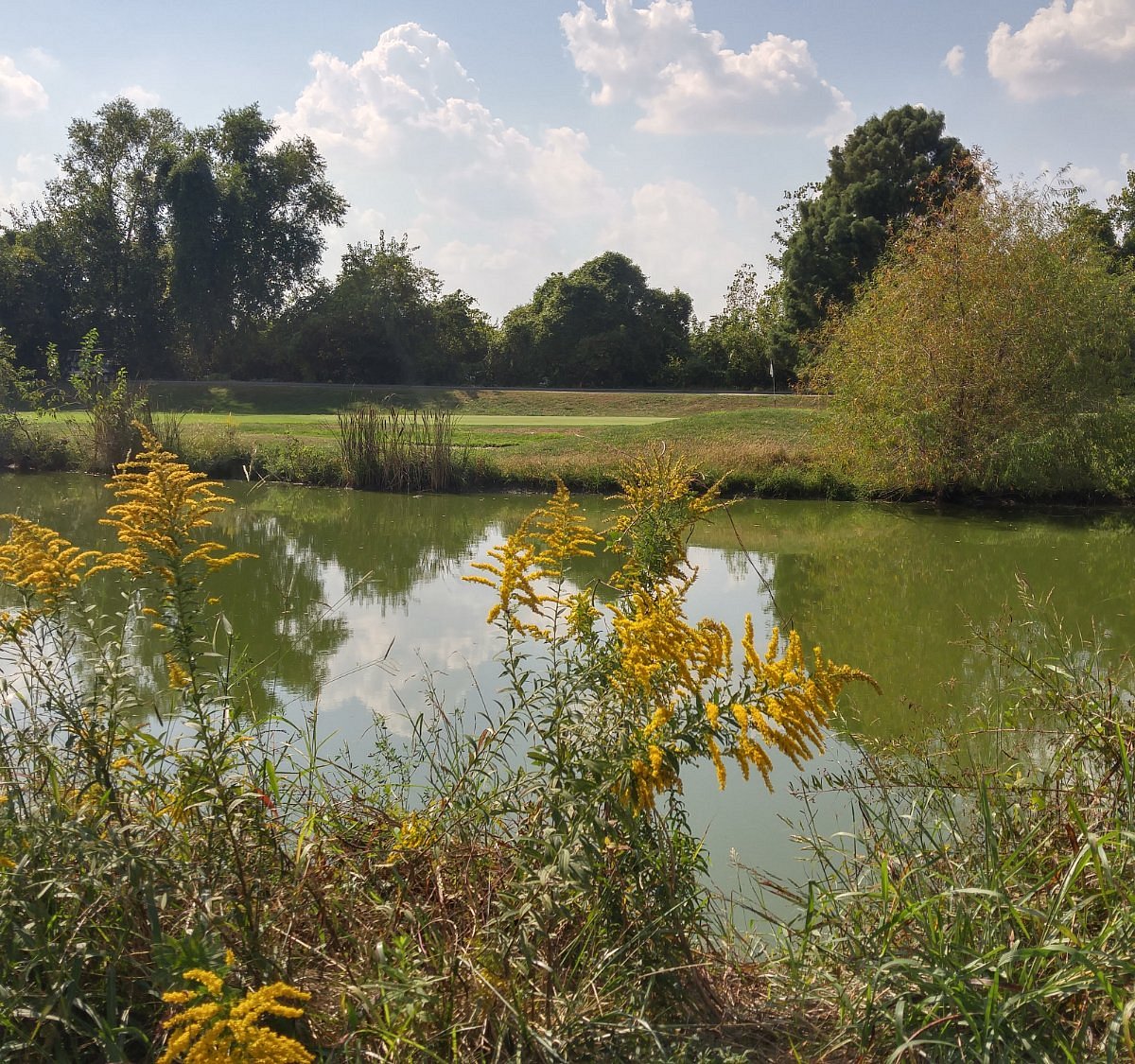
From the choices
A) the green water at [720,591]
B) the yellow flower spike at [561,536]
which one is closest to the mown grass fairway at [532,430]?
the green water at [720,591]

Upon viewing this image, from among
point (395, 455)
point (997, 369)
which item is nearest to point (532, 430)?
point (395, 455)

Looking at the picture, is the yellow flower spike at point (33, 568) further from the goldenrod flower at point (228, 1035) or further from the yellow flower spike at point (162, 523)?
the goldenrod flower at point (228, 1035)

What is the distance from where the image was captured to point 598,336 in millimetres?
34969

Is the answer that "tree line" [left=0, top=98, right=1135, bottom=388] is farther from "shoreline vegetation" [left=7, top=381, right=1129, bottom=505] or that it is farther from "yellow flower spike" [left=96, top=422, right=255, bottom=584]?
"yellow flower spike" [left=96, top=422, right=255, bottom=584]

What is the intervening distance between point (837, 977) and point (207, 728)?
1.86 m

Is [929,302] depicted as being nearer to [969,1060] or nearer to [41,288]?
[969,1060]

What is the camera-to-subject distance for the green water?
6.32 metres

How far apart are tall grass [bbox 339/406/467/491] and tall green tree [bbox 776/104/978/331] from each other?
16.3 metres

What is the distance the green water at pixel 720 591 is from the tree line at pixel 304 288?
16638 mm

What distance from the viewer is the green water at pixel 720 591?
20.7ft

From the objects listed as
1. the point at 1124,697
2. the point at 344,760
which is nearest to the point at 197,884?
the point at 344,760

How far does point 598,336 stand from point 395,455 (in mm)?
17791

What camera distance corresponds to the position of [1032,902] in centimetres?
285

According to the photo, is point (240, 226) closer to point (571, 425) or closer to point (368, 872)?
point (571, 425)
